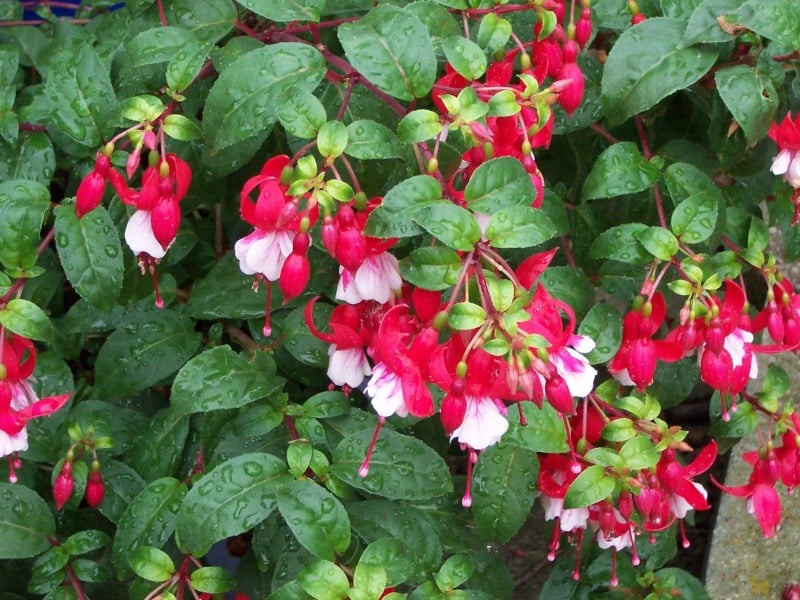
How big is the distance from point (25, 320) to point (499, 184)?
1.48ft

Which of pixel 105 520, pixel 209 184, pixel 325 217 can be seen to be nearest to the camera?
pixel 325 217

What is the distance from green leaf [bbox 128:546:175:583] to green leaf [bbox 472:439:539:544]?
314 mm

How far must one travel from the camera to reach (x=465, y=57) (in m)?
0.85

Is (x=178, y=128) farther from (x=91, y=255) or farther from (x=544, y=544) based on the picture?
(x=544, y=544)

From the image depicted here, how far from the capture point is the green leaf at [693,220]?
37.7 inches

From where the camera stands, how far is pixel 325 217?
736mm

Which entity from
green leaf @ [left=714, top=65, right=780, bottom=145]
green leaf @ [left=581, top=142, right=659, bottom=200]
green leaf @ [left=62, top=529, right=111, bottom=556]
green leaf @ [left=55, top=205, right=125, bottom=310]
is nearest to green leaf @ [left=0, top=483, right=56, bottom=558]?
green leaf @ [left=62, top=529, right=111, bottom=556]

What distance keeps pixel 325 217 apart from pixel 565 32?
1.26ft

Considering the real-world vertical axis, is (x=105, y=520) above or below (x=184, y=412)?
below

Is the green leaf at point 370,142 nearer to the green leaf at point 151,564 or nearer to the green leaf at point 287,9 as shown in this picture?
the green leaf at point 287,9

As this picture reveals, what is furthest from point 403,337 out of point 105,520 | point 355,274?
point 105,520

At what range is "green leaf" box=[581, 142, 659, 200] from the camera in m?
1.00

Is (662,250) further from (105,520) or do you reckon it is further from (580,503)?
(105,520)

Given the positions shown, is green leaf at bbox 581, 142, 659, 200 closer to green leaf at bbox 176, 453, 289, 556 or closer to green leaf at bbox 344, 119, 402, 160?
green leaf at bbox 344, 119, 402, 160
